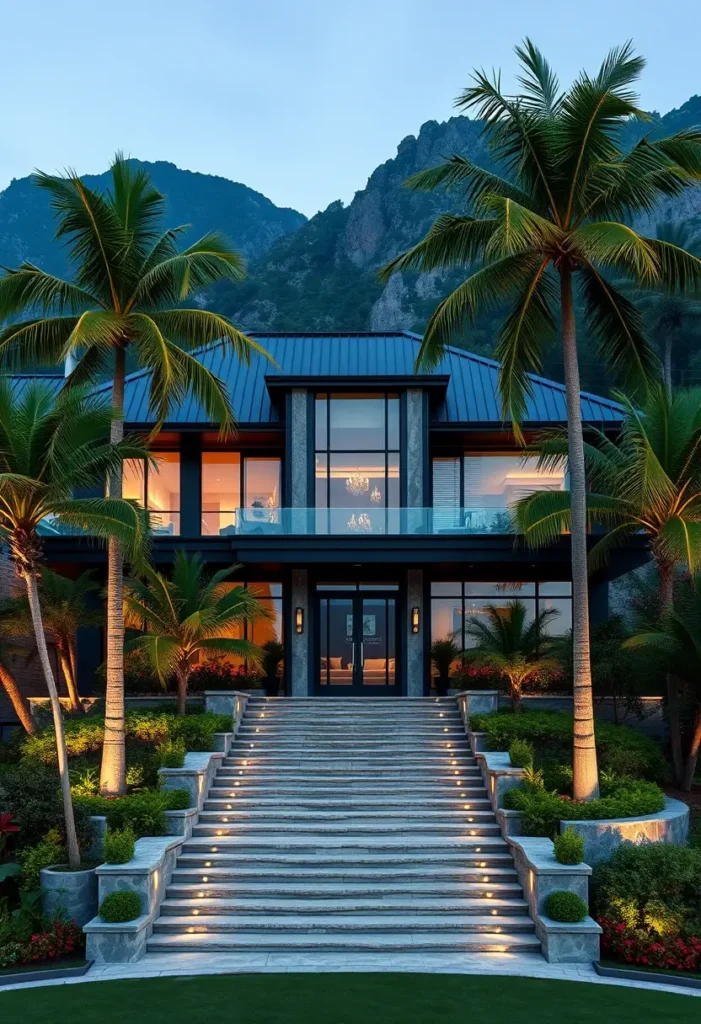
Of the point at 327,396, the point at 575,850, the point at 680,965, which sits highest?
the point at 327,396

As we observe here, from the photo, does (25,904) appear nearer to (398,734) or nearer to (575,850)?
(575,850)

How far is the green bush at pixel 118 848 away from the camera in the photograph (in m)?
11.7

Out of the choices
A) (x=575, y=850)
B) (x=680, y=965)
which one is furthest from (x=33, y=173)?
(x=680, y=965)

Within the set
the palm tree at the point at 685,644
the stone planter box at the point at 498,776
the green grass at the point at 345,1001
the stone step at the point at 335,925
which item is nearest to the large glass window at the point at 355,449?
the palm tree at the point at 685,644

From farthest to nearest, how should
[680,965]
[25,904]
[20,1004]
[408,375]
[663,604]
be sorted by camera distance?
[408,375] → [663,604] → [25,904] → [680,965] → [20,1004]

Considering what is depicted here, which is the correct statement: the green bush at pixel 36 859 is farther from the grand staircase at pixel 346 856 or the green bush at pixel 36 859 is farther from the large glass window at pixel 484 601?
the large glass window at pixel 484 601

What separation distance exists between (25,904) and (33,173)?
33.9 feet

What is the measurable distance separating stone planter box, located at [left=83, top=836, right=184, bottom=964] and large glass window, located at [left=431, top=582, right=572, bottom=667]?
38.8 feet

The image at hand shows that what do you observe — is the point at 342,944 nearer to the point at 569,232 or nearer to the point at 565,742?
the point at 565,742

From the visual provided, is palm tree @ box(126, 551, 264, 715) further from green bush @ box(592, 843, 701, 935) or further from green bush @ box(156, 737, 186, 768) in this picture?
green bush @ box(592, 843, 701, 935)

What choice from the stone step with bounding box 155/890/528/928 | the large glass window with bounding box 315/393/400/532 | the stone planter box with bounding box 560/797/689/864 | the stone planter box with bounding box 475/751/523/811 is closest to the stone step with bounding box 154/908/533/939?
the stone step with bounding box 155/890/528/928

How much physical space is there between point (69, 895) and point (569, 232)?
1134 centimetres

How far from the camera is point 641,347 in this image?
15570mm

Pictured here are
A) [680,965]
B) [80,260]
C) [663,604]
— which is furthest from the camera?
[663,604]
